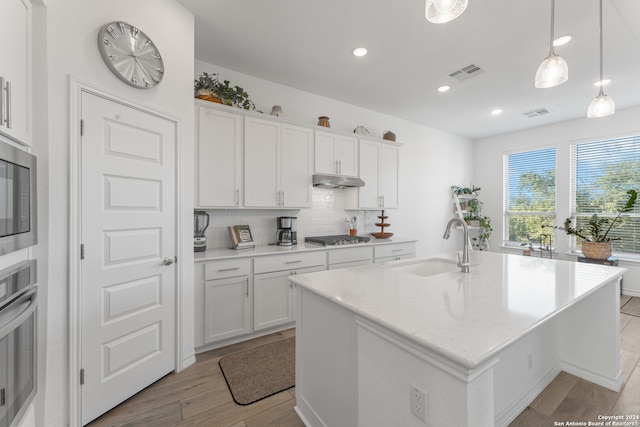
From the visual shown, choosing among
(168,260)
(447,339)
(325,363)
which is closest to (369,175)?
(168,260)

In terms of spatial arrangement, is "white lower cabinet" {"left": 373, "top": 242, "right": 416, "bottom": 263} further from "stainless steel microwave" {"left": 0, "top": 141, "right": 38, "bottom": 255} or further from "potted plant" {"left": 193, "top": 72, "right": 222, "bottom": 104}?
"stainless steel microwave" {"left": 0, "top": 141, "right": 38, "bottom": 255}

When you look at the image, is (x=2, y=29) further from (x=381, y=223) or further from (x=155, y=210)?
(x=381, y=223)

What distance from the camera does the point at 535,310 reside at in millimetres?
1188

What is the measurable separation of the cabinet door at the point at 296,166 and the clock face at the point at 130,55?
1484mm

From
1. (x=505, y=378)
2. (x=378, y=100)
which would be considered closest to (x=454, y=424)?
(x=505, y=378)

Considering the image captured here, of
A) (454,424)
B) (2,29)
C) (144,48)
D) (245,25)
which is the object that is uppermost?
(245,25)

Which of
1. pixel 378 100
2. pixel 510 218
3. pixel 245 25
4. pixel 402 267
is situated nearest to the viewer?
pixel 402 267

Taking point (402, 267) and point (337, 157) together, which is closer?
point (402, 267)

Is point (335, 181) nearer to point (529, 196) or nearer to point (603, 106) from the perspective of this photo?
point (603, 106)

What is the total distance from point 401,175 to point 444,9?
12.9ft

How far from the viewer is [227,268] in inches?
104

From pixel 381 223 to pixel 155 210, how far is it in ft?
10.7

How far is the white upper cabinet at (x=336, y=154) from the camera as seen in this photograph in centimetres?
363

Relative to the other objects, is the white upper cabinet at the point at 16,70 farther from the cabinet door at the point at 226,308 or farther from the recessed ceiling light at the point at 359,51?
the recessed ceiling light at the point at 359,51
